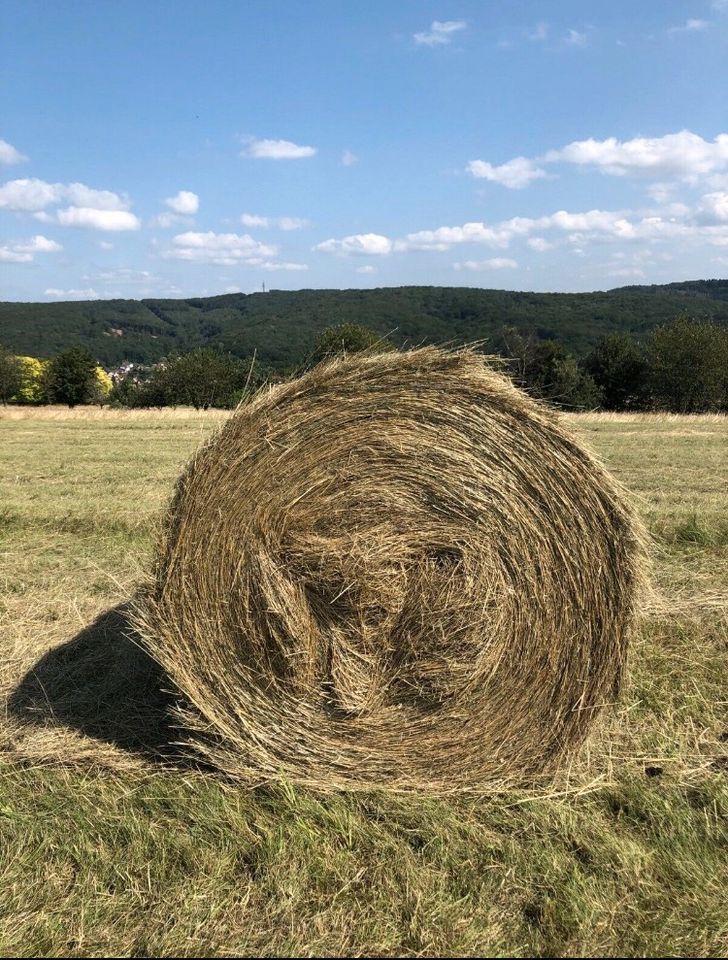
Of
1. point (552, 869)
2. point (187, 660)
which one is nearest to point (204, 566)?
point (187, 660)

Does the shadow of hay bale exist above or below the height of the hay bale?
below

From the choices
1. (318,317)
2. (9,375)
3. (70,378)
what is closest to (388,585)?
(70,378)

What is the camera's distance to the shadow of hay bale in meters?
3.88

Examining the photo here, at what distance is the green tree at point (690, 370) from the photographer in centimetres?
4131

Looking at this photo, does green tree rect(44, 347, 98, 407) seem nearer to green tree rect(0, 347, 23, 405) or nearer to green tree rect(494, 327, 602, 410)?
green tree rect(0, 347, 23, 405)

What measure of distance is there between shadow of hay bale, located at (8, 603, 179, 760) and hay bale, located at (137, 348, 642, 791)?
465 millimetres

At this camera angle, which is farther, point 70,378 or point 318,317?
point 318,317

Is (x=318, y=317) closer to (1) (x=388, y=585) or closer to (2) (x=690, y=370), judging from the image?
(2) (x=690, y=370)

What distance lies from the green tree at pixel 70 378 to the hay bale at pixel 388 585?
54.1 metres

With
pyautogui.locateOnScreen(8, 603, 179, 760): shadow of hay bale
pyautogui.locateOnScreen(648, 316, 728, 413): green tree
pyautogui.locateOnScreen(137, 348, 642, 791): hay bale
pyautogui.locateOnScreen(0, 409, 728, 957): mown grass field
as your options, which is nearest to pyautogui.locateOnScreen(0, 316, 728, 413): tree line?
pyautogui.locateOnScreen(648, 316, 728, 413): green tree

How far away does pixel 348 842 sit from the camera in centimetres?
299

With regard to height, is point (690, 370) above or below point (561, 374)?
above

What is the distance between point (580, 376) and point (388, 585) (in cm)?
3832

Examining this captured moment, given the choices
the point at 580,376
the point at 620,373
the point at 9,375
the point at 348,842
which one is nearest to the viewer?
the point at 348,842
